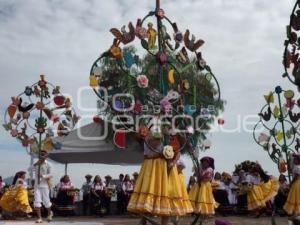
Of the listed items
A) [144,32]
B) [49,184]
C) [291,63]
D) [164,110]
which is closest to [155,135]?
[164,110]

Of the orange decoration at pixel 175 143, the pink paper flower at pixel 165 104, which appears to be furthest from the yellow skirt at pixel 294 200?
the pink paper flower at pixel 165 104

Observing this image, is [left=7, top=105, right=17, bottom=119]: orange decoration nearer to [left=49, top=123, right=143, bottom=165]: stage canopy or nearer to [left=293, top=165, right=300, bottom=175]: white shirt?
[left=49, top=123, right=143, bottom=165]: stage canopy

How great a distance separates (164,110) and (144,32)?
125 cm

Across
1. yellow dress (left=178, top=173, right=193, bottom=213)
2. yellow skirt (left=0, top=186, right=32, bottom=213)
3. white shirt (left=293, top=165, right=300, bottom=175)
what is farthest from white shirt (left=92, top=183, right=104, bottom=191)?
yellow dress (left=178, top=173, right=193, bottom=213)

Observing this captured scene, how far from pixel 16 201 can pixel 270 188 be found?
692cm

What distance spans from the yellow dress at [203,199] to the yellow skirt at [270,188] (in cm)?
125

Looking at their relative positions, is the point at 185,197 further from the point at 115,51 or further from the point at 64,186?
the point at 64,186

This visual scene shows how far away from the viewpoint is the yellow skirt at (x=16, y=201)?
1327 cm

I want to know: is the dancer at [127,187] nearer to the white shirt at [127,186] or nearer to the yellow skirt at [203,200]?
the white shirt at [127,186]

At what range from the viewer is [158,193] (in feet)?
23.4

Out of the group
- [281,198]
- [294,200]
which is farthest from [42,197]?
[281,198]

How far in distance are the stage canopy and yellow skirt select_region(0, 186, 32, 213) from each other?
392 centimetres

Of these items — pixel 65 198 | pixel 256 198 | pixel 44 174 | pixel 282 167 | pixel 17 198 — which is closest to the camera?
pixel 256 198

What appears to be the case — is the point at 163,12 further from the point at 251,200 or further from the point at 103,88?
the point at 251,200
